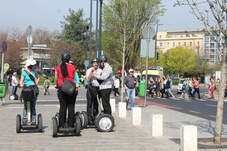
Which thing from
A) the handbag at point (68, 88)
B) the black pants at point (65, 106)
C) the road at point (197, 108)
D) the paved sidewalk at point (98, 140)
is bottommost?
the road at point (197, 108)

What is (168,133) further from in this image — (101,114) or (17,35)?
(17,35)

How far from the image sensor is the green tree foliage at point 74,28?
81.8 meters

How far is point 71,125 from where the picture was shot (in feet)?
32.4

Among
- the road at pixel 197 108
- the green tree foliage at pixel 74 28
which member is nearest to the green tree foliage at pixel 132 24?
the road at pixel 197 108

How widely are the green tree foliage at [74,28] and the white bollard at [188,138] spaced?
73771mm

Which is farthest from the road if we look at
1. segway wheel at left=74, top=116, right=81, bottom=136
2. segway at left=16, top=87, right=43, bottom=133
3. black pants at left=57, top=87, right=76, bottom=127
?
segway at left=16, top=87, right=43, bottom=133

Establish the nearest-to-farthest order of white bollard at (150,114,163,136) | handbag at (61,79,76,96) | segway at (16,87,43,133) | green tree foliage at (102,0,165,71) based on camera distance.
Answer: handbag at (61,79,76,96) < segway at (16,87,43,133) < white bollard at (150,114,163,136) < green tree foliage at (102,0,165,71)

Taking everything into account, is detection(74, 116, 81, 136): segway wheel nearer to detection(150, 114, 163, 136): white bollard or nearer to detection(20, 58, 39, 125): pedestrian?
detection(20, 58, 39, 125): pedestrian

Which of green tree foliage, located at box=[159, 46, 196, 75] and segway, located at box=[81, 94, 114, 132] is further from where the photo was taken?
green tree foliage, located at box=[159, 46, 196, 75]

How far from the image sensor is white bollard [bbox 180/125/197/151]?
7988mm

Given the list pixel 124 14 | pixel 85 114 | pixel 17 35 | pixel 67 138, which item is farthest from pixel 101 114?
pixel 17 35

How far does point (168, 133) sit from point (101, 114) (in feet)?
5.78

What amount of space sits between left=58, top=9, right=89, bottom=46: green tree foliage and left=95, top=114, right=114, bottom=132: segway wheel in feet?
233

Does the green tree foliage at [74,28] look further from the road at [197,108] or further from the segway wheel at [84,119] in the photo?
the segway wheel at [84,119]
